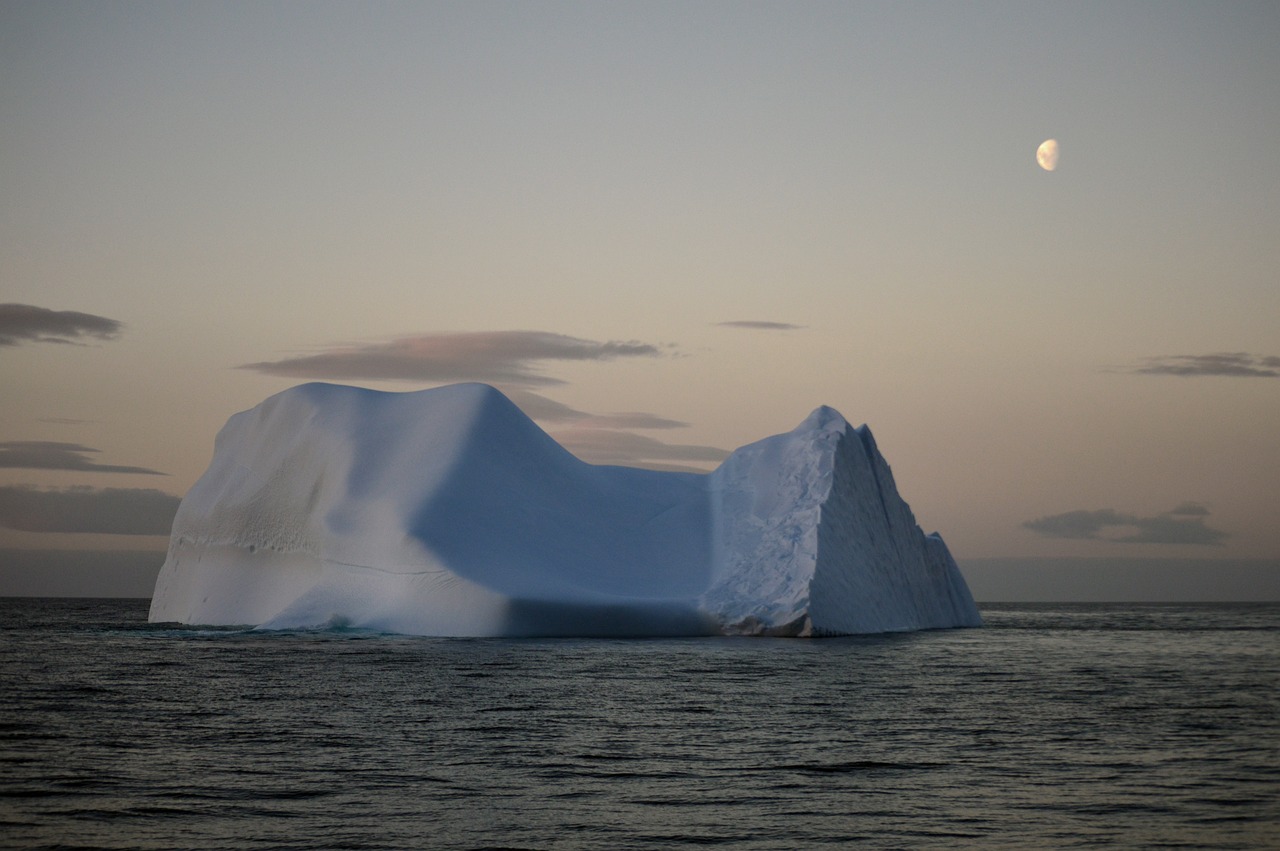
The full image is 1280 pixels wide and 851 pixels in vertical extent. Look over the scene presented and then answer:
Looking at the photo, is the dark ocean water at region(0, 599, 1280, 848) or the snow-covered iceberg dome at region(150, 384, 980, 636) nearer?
the dark ocean water at region(0, 599, 1280, 848)

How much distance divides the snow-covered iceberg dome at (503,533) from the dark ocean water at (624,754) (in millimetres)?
7805

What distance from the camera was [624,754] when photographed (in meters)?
12.8

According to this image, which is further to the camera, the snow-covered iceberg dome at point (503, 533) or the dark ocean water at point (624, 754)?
the snow-covered iceberg dome at point (503, 533)

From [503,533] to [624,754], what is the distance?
22.5m

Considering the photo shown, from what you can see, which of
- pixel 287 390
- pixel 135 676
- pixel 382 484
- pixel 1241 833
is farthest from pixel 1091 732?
pixel 287 390

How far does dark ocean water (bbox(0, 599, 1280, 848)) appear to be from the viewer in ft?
30.1

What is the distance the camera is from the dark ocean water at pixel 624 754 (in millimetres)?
9164

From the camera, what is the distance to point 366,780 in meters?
11.1

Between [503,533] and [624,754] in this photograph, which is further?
[503,533]

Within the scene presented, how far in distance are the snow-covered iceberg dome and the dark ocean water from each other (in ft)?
25.6

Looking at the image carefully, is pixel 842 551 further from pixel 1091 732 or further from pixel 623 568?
pixel 1091 732

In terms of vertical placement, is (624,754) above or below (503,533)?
above

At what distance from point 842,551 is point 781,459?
18.3ft

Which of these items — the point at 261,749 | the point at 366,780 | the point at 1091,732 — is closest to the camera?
the point at 366,780
